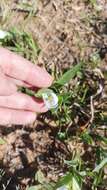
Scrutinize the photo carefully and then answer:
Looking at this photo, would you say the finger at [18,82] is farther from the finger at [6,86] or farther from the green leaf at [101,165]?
the green leaf at [101,165]

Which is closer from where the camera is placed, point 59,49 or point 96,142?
→ point 96,142

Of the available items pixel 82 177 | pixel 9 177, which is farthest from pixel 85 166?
pixel 9 177

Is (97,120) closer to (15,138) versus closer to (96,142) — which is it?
(96,142)

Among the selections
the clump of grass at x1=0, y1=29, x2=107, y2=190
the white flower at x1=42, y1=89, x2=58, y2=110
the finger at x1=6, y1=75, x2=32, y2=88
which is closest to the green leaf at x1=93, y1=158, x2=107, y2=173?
the clump of grass at x1=0, y1=29, x2=107, y2=190

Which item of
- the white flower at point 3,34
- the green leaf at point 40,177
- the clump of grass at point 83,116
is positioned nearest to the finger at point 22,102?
the clump of grass at point 83,116

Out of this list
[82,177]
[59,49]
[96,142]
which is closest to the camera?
[82,177]

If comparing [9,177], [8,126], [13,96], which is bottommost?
[9,177]

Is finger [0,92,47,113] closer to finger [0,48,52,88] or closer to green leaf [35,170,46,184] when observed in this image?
finger [0,48,52,88]
